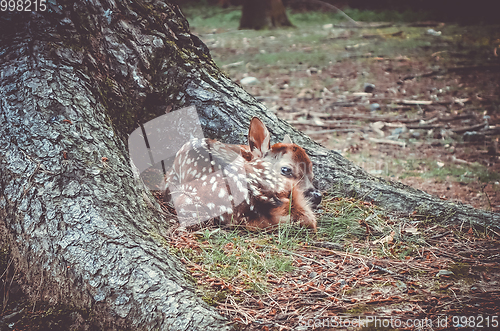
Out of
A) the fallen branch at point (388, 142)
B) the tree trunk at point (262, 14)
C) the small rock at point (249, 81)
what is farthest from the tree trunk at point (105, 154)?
the tree trunk at point (262, 14)

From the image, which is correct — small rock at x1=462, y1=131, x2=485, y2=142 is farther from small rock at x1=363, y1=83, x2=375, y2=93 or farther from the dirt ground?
small rock at x1=363, y1=83, x2=375, y2=93

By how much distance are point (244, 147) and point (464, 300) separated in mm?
1896

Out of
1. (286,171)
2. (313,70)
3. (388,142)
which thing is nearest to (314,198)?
(286,171)

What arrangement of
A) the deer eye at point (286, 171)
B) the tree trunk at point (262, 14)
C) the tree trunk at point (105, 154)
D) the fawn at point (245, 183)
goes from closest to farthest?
the tree trunk at point (105, 154) → the fawn at point (245, 183) → the deer eye at point (286, 171) → the tree trunk at point (262, 14)

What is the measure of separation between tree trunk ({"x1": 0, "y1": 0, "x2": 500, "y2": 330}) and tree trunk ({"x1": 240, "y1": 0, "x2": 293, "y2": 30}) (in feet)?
33.2

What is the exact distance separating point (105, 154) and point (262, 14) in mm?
11623

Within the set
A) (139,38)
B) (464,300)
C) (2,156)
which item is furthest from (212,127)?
(464,300)

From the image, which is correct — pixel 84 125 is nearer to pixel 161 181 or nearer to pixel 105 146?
pixel 105 146

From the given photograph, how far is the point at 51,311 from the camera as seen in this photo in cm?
191

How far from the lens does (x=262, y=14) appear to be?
12836 mm

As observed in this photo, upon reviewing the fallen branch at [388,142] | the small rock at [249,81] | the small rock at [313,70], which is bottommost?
the fallen branch at [388,142]

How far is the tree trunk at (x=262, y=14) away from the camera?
12.8m

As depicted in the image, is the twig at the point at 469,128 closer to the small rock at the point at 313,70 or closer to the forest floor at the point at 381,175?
the forest floor at the point at 381,175

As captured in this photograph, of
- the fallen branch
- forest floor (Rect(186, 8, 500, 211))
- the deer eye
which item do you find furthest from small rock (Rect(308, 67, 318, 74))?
the deer eye
